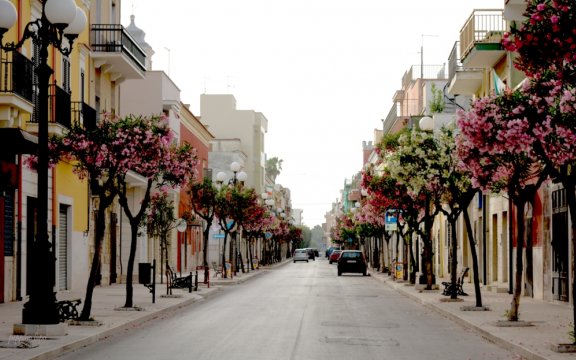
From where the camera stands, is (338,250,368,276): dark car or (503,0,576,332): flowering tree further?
(338,250,368,276): dark car

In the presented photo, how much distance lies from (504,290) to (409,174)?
25.2ft

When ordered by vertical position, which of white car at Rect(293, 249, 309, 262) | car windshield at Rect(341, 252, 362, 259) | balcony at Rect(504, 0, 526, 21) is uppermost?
balcony at Rect(504, 0, 526, 21)

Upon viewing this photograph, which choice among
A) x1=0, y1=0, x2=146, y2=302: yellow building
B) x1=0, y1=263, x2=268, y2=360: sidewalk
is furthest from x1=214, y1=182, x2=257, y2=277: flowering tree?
x1=0, y1=263, x2=268, y2=360: sidewalk

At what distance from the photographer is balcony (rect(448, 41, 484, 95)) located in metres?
40.0

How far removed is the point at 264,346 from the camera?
49.5ft

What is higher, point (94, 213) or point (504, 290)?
point (94, 213)

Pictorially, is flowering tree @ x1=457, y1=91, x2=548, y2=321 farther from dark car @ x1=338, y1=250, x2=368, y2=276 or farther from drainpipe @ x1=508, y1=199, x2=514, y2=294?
dark car @ x1=338, y1=250, x2=368, y2=276

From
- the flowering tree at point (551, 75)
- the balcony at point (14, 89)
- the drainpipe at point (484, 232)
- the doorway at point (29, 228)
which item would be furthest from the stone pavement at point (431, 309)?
the drainpipe at point (484, 232)

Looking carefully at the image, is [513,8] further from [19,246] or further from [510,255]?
[19,246]

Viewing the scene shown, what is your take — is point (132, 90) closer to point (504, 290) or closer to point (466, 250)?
point (466, 250)

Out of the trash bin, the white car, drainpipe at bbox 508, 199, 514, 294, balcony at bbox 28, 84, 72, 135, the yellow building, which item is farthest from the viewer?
the white car

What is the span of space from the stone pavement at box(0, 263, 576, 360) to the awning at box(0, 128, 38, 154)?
376cm

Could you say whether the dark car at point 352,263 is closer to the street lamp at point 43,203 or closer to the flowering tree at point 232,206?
the flowering tree at point 232,206

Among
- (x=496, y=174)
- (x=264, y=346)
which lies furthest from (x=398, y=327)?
(x=264, y=346)
